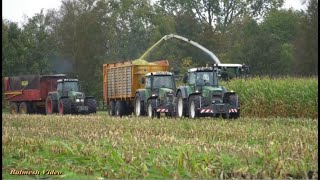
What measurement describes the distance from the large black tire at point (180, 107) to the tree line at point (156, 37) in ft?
83.8

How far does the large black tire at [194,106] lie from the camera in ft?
71.8

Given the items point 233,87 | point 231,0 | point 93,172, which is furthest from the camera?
point 231,0

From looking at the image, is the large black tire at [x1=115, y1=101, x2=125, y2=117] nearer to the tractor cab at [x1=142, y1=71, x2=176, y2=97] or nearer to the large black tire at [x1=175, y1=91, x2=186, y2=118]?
the tractor cab at [x1=142, y1=71, x2=176, y2=97]

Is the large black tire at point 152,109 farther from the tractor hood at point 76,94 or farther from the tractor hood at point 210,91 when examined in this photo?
the tractor hood at point 76,94

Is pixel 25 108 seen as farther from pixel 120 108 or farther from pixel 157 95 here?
pixel 157 95

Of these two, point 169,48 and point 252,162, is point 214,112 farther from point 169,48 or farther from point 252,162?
point 169,48

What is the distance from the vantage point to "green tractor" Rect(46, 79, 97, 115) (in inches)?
1231

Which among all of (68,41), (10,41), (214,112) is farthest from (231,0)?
(214,112)

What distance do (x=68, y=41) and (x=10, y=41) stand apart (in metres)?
6.12

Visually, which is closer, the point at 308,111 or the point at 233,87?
the point at 308,111

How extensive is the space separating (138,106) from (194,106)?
5.91m

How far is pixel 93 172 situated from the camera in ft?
27.5

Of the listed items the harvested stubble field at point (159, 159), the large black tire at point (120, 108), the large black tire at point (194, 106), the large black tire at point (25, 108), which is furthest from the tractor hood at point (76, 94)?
the harvested stubble field at point (159, 159)

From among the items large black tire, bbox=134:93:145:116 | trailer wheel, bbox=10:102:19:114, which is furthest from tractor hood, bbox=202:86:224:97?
trailer wheel, bbox=10:102:19:114
